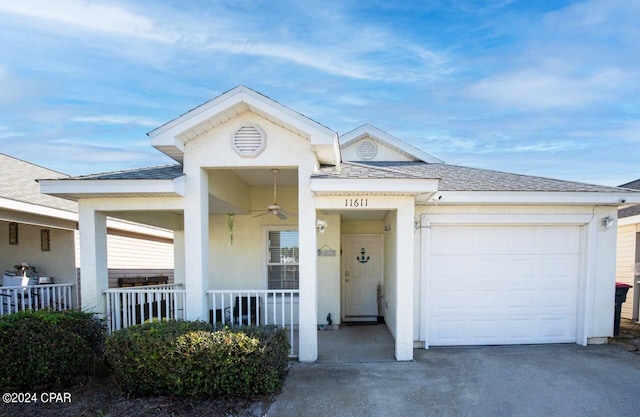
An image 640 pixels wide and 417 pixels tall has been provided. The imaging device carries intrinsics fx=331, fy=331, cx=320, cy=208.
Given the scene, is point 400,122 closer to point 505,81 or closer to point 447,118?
point 447,118

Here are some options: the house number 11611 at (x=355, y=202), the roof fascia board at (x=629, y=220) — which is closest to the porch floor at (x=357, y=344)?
the house number 11611 at (x=355, y=202)

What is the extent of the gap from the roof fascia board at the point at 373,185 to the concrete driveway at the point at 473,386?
2.86m

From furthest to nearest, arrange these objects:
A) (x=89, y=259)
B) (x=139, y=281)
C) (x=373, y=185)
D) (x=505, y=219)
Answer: (x=139, y=281), (x=505, y=219), (x=89, y=259), (x=373, y=185)

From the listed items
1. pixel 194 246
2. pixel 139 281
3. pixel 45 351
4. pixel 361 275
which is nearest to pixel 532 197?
pixel 361 275

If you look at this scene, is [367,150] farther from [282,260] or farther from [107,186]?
[107,186]

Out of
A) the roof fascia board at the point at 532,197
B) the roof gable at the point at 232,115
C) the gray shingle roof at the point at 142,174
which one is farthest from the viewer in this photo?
the roof fascia board at the point at 532,197

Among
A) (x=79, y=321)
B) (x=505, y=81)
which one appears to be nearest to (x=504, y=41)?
(x=505, y=81)

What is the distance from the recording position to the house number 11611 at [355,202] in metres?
5.63

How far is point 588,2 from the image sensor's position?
6688 mm

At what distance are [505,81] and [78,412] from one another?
10.8m

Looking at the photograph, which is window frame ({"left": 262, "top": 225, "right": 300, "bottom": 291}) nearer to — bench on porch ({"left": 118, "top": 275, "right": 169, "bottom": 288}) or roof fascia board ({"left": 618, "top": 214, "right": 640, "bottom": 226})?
bench on porch ({"left": 118, "top": 275, "right": 169, "bottom": 288})

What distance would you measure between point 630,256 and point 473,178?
19.0ft

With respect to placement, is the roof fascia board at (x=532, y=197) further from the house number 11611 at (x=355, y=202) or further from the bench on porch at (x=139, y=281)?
the bench on porch at (x=139, y=281)

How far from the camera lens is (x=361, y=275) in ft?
30.1
